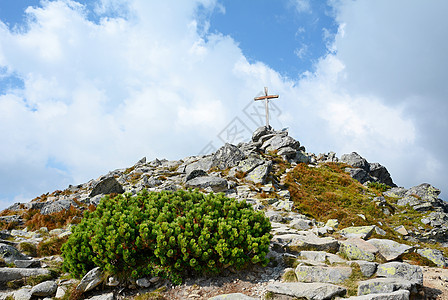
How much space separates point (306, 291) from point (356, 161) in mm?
34291

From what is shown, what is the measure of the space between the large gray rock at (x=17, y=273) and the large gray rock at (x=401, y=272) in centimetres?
999

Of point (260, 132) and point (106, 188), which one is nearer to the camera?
point (106, 188)

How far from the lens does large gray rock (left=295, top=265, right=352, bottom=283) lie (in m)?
7.77

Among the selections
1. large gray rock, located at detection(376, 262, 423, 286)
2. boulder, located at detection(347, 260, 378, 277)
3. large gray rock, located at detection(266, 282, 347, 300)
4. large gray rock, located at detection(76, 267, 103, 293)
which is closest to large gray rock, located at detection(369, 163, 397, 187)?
large gray rock, located at detection(376, 262, 423, 286)

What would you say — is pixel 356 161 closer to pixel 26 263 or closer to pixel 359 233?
pixel 359 233

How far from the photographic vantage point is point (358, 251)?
9406mm

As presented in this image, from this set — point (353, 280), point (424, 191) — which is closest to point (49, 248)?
point (353, 280)

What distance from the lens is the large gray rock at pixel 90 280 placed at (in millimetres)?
7789

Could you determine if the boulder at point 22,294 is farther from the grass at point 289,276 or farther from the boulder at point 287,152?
the boulder at point 287,152

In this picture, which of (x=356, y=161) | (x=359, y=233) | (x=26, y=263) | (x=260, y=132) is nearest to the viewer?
(x=26, y=263)

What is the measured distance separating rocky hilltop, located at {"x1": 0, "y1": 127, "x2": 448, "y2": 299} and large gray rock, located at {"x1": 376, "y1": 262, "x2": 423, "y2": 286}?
0.03m

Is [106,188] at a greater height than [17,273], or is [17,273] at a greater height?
[106,188]

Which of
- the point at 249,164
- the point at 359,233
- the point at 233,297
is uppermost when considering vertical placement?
the point at 249,164

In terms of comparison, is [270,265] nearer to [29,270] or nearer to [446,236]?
[29,270]
